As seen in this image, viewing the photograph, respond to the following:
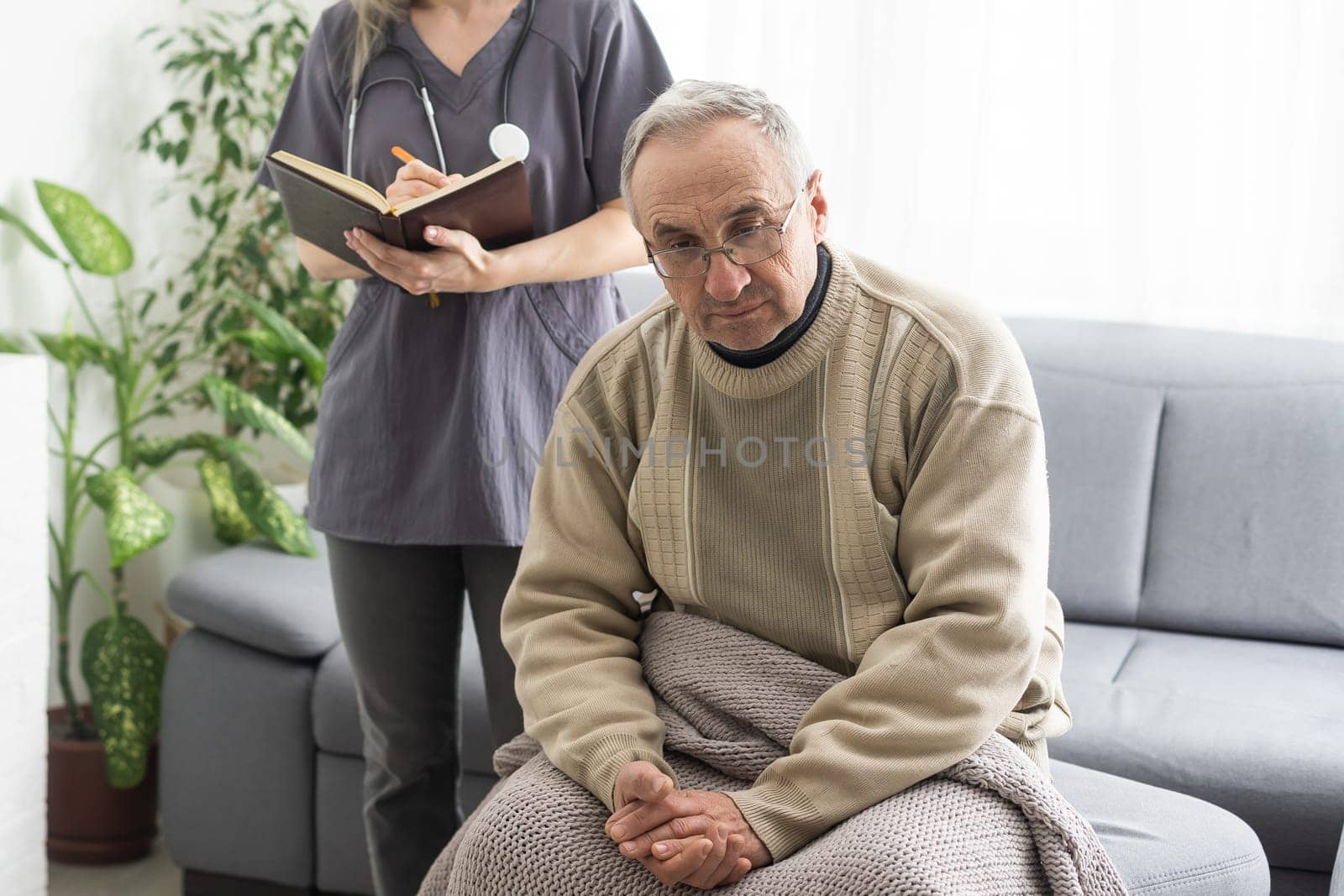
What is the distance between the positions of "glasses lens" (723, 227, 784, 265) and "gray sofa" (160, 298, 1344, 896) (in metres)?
1.01

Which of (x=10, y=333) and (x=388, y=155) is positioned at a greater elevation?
(x=388, y=155)

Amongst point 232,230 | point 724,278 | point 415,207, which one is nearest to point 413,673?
→ point 415,207

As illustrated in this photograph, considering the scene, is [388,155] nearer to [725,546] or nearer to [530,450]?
[530,450]

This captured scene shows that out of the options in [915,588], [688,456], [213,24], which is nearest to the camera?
[915,588]

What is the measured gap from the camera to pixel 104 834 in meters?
2.49

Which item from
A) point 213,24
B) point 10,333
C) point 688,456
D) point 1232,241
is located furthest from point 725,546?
point 213,24

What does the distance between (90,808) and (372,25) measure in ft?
5.38

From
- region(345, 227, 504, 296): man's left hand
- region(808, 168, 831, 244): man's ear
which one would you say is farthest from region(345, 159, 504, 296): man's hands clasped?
region(808, 168, 831, 244): man's ear

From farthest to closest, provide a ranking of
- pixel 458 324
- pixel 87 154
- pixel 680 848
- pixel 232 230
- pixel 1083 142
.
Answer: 1. pixel 232 230
2. pixel 87 154
3. pixel 1083 142
4. pixel 458 324
5. pixel 680 848

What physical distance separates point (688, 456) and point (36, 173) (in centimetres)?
192

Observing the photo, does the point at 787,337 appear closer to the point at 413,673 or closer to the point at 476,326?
the point at 476,326

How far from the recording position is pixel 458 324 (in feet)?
5.28

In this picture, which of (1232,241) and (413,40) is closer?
(413,40)

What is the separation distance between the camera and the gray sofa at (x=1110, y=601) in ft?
7.08
